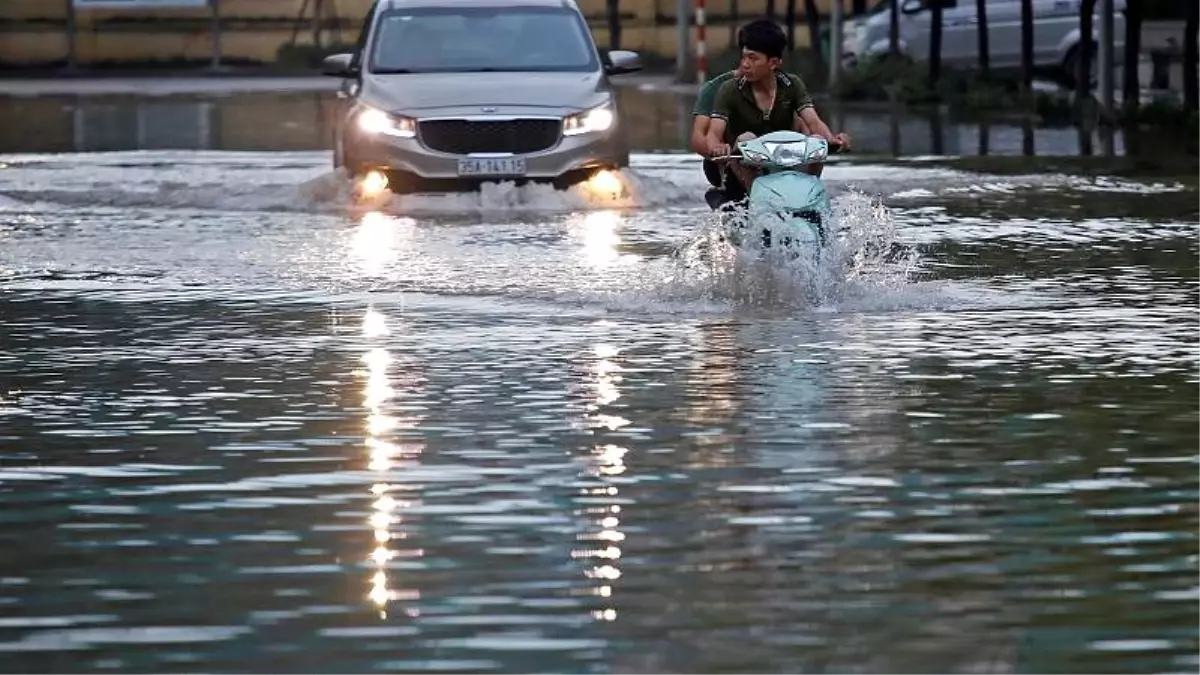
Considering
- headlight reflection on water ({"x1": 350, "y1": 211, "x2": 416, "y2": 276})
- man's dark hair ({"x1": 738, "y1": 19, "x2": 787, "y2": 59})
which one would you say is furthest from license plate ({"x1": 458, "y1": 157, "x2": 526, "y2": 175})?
man's dark hair ({"x1": 738, "y1": 19, "x2": 787, "y2": 59})

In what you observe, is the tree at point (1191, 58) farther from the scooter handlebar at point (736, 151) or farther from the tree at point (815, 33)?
the scooter handlebar at point (736, 151)

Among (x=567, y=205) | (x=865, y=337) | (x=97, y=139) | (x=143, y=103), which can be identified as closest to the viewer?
(x=865, y=337)

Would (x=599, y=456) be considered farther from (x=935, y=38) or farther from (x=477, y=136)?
(x=935, y=38)

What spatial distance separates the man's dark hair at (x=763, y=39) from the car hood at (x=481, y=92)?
7.59 m

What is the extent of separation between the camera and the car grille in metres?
23.8

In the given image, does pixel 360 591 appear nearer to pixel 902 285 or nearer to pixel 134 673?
pixel 134 673

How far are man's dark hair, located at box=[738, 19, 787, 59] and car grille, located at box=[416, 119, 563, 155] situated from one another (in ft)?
24.8

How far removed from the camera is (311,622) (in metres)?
7.72

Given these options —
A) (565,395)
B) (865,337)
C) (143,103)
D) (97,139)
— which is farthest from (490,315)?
(143,103)

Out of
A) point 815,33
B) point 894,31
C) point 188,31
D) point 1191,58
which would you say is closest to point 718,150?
point 1191,58

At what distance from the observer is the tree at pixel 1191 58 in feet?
113

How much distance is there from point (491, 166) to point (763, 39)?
774 cm

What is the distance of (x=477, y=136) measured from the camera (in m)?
23.8

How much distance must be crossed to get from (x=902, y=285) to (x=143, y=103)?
30193mm
